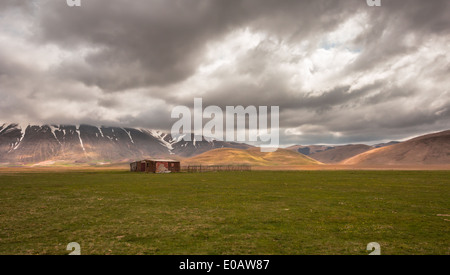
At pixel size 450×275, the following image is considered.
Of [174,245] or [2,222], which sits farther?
[2,222]

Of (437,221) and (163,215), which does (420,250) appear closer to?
(437,221)

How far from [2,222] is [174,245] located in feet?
48.1

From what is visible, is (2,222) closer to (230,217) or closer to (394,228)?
(230,217)

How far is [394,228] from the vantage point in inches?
625

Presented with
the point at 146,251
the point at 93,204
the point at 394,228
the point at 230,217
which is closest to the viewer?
the point at 146,251

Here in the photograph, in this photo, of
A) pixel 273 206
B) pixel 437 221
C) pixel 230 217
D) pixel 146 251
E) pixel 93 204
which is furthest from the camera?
pixel 93 204
